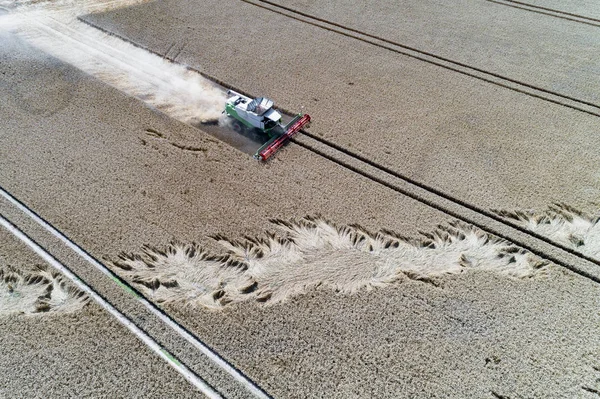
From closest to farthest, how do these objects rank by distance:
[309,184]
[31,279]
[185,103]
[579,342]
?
[579,342], [31,279], [309,184], [185,103]

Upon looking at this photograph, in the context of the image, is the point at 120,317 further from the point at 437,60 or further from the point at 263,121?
the point at 437,60

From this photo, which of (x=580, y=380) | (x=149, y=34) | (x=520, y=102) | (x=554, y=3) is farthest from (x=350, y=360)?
(x=554, y=3)

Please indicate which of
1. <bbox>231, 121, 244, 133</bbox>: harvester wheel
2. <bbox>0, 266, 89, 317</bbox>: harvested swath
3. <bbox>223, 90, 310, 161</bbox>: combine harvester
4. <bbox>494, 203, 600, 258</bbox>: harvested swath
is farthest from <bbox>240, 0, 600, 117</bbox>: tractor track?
<bbox>0, 266, 89, 317</bbox>: harvested swath

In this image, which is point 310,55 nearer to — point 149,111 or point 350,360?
point 149,111

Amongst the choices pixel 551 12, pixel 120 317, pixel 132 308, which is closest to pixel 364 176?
pixel 132 308

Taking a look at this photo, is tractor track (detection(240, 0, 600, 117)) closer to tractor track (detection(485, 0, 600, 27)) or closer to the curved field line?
tractor track (detection(485, 0, 600, 27))

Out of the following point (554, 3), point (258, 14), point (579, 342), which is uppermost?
point (554, 3)
